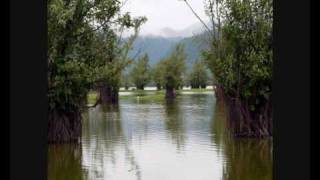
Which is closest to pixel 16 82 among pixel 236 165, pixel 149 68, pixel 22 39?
pixel 22 39

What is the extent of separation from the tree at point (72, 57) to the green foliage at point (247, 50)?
2.48 m

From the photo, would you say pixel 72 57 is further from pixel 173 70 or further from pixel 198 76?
pixel 198 76

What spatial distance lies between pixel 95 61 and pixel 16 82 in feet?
34.6

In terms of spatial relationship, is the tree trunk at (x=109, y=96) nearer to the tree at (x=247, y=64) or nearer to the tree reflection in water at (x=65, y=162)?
the tree at (x=247, y=64)

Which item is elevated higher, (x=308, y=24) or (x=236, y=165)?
(x=308, y=24)

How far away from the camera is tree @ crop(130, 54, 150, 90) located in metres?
49.0

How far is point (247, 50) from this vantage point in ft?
39.9

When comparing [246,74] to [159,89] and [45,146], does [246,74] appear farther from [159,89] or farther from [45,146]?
[159,89]

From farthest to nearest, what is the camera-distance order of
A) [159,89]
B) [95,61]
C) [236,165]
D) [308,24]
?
[159,89], [95,61], [236,165], [308,24]

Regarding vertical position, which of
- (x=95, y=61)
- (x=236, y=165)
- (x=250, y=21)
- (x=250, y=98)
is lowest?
(x=236, y=165)

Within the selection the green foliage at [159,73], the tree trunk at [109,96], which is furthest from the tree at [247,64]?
the green foliage at [159,73]

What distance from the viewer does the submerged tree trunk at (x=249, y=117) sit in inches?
478

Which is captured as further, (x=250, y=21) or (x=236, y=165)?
(x=250, y=21)

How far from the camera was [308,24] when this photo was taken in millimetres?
1367
